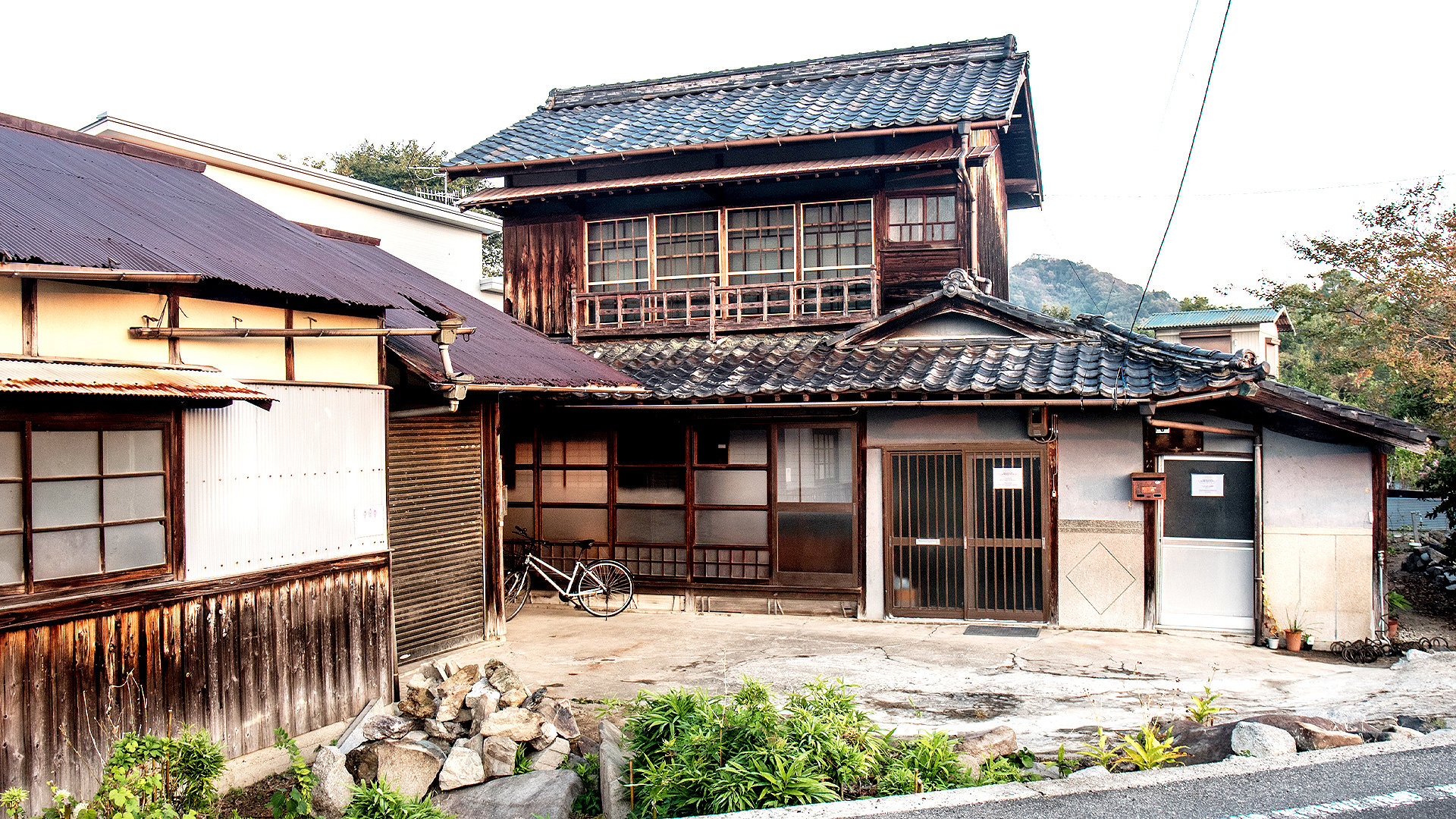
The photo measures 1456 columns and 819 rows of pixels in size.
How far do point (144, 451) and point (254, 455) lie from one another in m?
0.84

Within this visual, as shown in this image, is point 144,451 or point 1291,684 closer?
point 144,451

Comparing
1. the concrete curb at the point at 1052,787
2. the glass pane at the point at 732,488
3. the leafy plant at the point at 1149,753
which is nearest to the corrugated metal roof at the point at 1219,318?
Answer: the glass pane at the point at 732,488

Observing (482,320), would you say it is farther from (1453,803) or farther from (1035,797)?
(1453,803)

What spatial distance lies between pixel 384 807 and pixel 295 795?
895mm

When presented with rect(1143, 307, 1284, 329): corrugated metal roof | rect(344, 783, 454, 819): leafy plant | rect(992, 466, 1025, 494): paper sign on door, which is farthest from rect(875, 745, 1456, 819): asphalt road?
rect(1143, 307, 1284, 329): corrugated metal roof

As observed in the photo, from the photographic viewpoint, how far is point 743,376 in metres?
12.6

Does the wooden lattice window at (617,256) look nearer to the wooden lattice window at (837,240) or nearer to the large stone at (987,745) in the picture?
the wooden lattice window at (837,240)

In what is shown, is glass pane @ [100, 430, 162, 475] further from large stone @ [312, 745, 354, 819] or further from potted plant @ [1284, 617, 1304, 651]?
potted plant @ [1284, 617, 1304, 651]

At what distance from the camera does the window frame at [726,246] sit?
14.1 m

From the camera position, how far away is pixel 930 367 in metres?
11.8

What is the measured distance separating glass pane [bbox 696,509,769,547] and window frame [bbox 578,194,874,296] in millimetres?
3509

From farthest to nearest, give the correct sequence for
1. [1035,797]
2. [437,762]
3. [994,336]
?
[994,336], [437,762], [1035,797]

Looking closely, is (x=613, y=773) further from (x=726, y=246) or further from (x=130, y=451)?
(x=726, y=246)

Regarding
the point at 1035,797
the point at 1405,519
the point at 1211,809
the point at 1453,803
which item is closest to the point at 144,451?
the point at 1035,797
